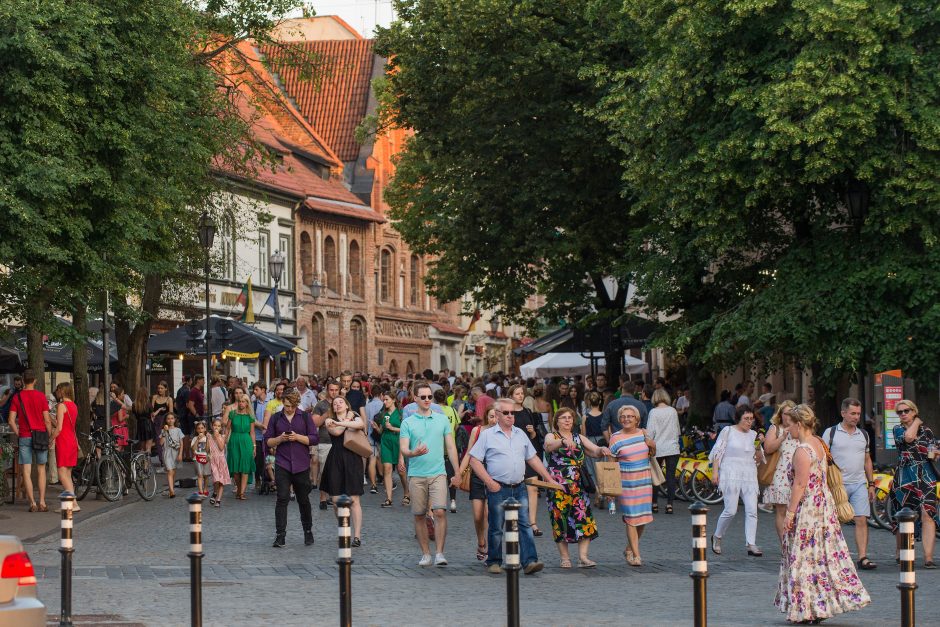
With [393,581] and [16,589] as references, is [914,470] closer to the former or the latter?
[393,581]

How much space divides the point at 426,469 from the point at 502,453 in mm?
1351

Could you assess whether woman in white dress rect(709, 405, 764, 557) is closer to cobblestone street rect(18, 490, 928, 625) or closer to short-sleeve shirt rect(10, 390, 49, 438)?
cobblestone street rect(18, 490, 928, 625)

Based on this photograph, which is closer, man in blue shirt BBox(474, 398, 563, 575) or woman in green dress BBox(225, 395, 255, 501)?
man in blue shirt BBox(474, 398, 563, 575)

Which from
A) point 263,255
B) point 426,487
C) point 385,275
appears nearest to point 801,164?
point 426,487

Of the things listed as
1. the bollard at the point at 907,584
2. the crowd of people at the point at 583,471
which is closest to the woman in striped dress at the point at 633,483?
the crowd of people at the point at 583,471

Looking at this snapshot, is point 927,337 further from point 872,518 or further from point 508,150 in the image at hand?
point 508,150

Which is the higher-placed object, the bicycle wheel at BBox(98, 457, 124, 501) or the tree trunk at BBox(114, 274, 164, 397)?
the tree trunk at BBox(114, 274, 164, 397)

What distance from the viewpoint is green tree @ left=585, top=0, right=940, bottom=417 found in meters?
23.7

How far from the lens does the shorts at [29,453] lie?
24.0 meters

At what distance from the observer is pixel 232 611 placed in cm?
1314

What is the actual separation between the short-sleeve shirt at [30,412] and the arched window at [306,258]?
44.5m

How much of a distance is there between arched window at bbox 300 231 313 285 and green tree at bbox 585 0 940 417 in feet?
135

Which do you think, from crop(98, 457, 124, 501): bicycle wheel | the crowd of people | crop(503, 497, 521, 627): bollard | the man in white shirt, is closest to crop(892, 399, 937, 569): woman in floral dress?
the crowd of people


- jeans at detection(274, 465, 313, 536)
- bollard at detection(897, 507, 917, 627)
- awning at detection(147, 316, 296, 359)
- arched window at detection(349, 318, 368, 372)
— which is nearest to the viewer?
bollard at detection(897, 507, 917, 627)
